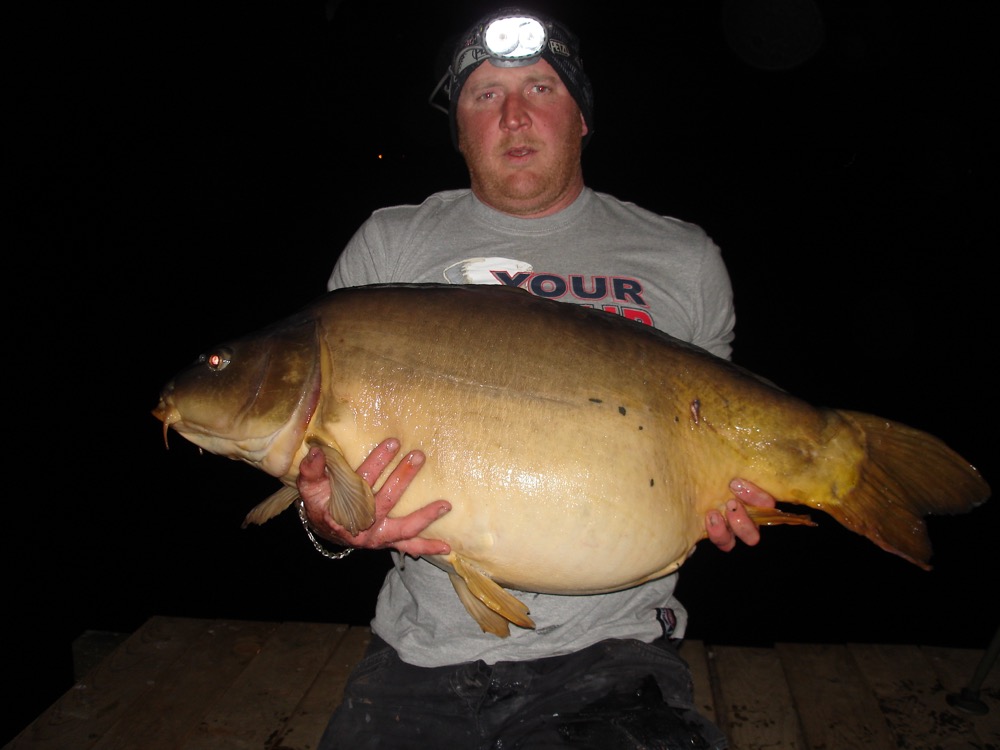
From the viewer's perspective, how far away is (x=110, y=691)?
8.82 feet

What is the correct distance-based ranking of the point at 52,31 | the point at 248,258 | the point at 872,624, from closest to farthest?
1. the point at 872,624
2. the point at 52,31
3. the point at 248,258

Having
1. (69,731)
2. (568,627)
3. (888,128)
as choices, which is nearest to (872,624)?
(568,627)

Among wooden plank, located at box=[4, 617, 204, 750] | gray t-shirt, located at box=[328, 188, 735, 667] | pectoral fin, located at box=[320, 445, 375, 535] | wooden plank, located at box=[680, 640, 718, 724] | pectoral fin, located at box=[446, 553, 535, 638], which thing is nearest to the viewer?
pectoral fin, located at box=[320, 445, 375, 535]

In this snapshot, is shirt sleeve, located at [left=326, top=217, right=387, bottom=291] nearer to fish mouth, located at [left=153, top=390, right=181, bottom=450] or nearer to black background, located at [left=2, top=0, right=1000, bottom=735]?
fish mouth, located at [left=153, top=390, right=181, bottom=450]

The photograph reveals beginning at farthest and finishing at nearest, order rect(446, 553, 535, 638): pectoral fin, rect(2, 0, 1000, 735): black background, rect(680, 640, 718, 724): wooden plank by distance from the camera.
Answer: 1. rect(2, 0, 1000, 735): black background
2. rect(680, 640, 718, 724): wooden plank
3. rect(446, 553, 535, 638): pectoral fin

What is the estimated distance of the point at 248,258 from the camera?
16344mm

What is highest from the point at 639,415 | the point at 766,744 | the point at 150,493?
the point at 639,415

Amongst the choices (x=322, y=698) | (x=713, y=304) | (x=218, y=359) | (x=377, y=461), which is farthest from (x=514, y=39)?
(x=322, y=698)

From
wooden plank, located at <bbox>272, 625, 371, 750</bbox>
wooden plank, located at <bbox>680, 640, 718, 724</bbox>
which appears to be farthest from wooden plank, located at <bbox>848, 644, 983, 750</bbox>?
wooden plank, located at <bbox>272, 625, 371, 750</bbox>

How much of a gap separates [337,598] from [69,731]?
3968 mm

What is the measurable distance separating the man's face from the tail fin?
44.8 inches

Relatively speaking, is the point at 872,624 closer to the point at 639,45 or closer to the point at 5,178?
the point at 5,178

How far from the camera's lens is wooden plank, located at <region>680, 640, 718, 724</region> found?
2.66 metres

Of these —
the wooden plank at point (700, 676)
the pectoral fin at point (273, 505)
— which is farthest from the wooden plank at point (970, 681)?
the pectoral fin at point (273, 505)
